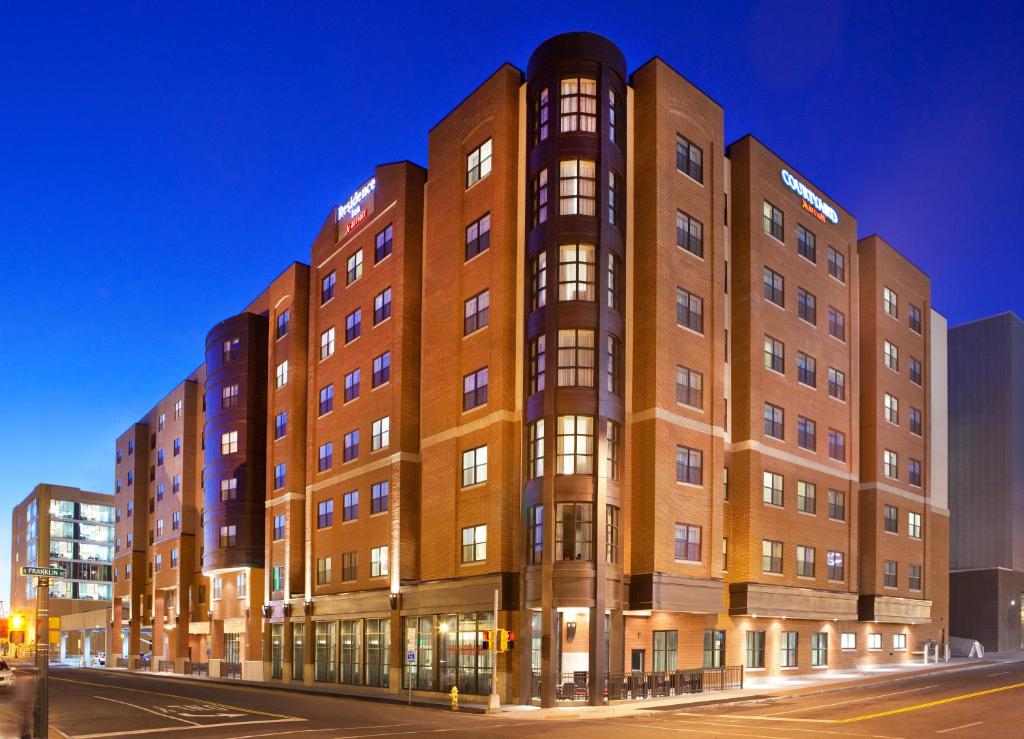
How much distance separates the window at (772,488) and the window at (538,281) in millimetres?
17067

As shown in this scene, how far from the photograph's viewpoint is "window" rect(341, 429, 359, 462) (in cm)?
6056

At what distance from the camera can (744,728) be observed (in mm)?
30266

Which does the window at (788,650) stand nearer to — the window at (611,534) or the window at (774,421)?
the window at (774,421)

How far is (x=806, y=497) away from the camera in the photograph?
57781 mm

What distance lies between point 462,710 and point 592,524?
359 inches

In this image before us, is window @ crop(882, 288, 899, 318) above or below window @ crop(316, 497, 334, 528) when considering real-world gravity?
above

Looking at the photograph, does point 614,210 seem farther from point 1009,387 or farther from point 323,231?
point 1009,387

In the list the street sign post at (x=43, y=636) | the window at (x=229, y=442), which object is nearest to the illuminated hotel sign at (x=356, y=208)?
the window at (x=229, y=442)

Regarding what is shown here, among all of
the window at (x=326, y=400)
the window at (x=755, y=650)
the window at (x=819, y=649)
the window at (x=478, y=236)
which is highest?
the window at (x=478, y=236)

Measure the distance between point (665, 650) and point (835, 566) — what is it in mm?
17200

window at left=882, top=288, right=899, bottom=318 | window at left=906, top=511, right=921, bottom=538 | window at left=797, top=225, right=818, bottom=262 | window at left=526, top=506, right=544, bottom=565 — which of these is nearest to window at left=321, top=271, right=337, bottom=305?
window at left=526, top=506, right=544, bottom=565

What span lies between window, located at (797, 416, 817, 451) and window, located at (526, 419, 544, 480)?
19.9 m

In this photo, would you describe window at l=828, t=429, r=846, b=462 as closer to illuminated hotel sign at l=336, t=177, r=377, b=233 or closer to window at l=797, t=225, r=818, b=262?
window at l=797, t=225, r=818, b=262

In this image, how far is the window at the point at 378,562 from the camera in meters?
55.6
